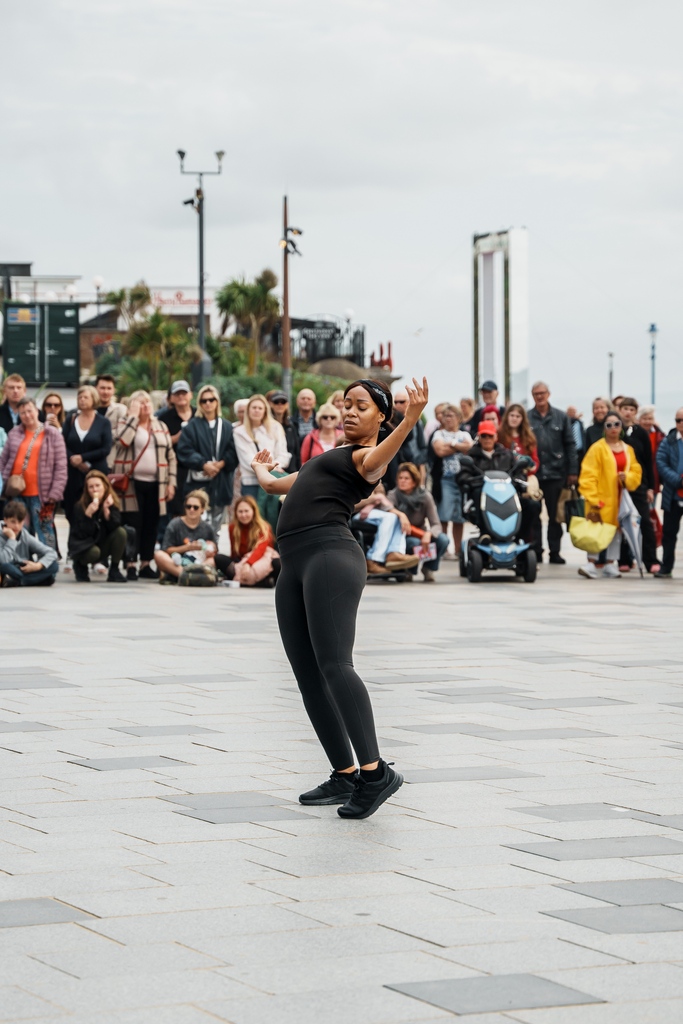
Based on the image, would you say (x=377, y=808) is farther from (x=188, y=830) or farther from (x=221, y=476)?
(x=221, y=476)

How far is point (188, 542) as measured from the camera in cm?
1616

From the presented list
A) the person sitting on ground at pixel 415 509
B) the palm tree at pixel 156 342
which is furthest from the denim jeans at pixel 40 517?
the palm tree at pixel 156 342

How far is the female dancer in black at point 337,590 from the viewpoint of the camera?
18.7 feet

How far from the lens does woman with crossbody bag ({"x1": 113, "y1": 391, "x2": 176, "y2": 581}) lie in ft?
53.3

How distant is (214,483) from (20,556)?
2.22m

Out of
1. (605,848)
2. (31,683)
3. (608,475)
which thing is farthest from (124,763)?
(608,475)

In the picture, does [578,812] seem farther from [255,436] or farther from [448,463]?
[448,463]

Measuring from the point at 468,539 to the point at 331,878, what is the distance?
12142 mm

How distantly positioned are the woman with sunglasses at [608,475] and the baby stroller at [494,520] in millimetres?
819

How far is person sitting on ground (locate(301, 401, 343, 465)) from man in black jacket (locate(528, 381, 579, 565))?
3.11 metres

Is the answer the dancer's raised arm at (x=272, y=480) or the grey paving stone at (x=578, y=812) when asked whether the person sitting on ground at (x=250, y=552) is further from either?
the grey paving stone at (x=578, y=812)

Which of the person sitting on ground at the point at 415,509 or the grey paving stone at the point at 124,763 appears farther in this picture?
the person sitting on ground at the point at 415,509

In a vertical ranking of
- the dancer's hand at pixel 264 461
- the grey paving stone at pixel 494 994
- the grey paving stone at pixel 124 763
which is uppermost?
the dancer's hand at pixel 264 461

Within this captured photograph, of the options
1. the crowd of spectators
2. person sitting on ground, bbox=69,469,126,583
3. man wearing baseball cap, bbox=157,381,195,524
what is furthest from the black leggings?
man wearing baseball cap, bbox=157,381,195,524
